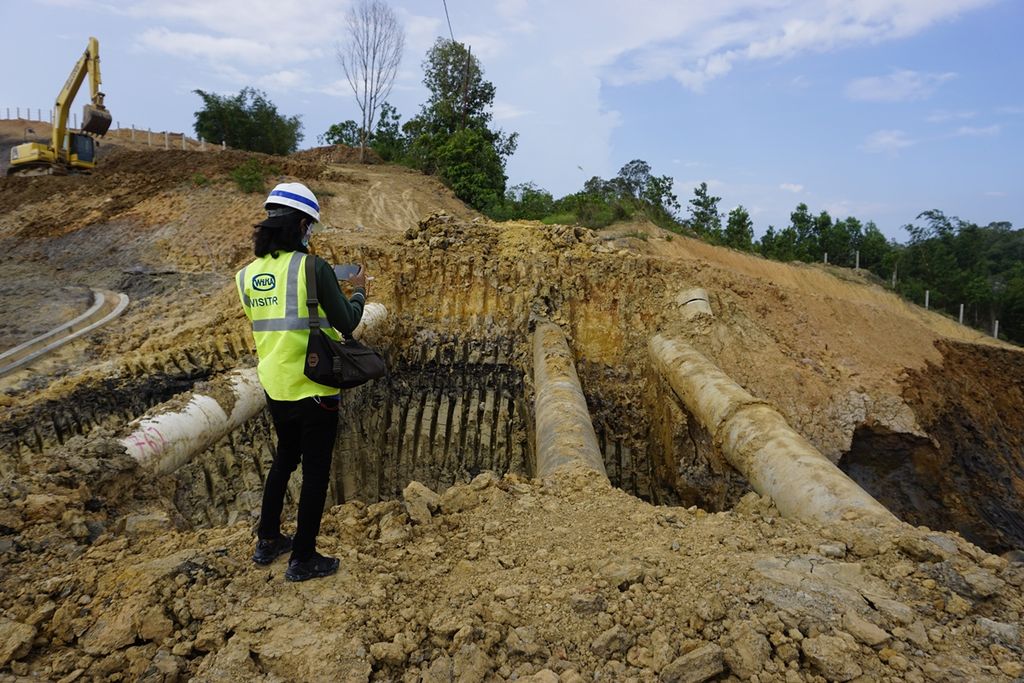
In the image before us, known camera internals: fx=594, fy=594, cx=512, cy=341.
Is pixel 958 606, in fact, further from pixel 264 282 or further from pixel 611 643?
pixel 264 282

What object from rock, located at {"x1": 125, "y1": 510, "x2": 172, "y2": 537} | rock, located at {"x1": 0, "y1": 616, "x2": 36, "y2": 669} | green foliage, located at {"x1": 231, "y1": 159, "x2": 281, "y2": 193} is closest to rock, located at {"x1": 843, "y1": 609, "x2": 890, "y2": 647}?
rock, located at {"x1": 0, "y1": 616, "x2": 36, "y2": 669}

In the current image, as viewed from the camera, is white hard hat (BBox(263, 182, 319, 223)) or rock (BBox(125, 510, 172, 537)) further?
rock (BBox(125, 510, 172, 537))

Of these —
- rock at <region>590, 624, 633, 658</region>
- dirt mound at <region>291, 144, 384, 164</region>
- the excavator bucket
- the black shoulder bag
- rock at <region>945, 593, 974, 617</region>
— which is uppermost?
dirt mound at <region>291, 144, 384, 164</region>

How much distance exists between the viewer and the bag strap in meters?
2.44

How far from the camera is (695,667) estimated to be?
1.99 m

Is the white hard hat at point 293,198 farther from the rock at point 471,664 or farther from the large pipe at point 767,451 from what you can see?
the large pipe at point 767,451

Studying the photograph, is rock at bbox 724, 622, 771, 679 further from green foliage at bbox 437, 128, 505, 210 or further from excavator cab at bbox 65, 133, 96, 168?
excavator cab at bbox 65, 133, 96, 168

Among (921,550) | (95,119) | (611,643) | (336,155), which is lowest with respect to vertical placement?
(611,643)

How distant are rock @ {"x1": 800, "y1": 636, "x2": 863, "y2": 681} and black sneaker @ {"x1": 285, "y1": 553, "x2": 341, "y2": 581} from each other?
1.87 metres

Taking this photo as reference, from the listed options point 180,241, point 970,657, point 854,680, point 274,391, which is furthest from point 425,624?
point 180,241

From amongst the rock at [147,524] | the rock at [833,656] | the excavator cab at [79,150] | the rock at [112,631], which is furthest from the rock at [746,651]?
the excavator cab at [79,150]

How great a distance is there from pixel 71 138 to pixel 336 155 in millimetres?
12563

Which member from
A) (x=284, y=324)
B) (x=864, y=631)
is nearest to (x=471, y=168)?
(x=284, y=324)

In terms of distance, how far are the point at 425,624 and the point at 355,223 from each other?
13740 mm
